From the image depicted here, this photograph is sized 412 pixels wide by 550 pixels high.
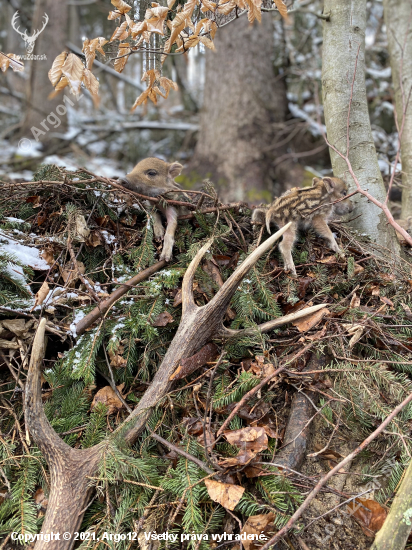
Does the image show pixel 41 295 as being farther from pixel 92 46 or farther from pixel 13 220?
pixel 92 46

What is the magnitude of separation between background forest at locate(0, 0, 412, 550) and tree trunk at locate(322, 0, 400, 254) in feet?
0.06

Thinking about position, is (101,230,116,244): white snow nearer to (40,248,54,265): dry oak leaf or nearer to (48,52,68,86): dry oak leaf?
(40,248,54,265): dry oak leaf

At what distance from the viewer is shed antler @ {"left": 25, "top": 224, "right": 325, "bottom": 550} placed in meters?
2.28

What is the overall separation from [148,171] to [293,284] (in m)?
1.79

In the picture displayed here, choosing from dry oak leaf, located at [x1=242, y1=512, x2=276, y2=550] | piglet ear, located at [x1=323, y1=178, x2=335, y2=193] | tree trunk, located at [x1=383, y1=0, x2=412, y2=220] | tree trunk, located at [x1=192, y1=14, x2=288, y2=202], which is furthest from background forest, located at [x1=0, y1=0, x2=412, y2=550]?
tree trunk, located at [x1=192, y1=14, x2=288, y2=202]

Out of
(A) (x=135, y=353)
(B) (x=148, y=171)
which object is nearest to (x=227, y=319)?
(A) (x=135, y=353)

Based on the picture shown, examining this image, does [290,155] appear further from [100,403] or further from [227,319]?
[100,403]

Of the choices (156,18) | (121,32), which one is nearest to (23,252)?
(121,32)

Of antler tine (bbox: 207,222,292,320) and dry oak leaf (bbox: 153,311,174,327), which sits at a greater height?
antler tine (bbox: 207,222,292,320)

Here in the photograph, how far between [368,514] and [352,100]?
142 inches

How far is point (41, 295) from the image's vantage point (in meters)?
3.03

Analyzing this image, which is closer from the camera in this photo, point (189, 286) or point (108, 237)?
point (189, 286)

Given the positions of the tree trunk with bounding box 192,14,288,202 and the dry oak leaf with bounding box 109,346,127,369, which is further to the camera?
the tree trunk with bounding box 192,14,288,202

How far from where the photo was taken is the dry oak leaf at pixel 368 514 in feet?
7.10
